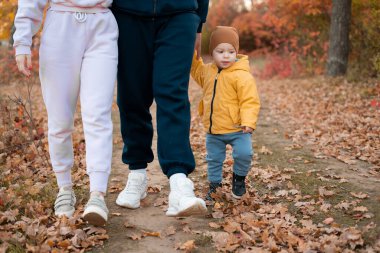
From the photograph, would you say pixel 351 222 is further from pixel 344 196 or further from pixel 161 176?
→ pixel 161 176

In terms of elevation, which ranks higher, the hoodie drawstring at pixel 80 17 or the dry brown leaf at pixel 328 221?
the hoodie drawstring at pixel 80 17

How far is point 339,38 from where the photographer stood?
1250 cm

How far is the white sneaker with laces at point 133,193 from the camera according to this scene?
3.75 m

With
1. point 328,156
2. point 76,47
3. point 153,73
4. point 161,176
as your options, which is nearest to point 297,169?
point 328,156

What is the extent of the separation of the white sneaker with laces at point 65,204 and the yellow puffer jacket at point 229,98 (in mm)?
1262

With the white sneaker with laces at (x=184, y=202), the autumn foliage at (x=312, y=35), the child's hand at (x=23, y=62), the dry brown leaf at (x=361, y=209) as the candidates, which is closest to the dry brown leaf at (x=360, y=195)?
the dry brown leaf at (x=361, y=209)

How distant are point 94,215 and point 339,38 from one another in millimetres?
10931

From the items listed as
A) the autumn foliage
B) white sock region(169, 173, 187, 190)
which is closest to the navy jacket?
white sock region(169, 173, 187, 190)

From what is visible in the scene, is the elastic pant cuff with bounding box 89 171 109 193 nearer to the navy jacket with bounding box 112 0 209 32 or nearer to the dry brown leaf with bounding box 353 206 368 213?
the navy jacket with bounding box 112 0 209 32

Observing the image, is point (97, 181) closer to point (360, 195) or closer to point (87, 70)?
point (87, 70)

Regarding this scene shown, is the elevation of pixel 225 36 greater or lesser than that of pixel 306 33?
greater

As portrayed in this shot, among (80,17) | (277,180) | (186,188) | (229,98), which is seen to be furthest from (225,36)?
(277,180)

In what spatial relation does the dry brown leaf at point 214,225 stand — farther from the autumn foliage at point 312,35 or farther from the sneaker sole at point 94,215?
the autumn foliage at point 312,35

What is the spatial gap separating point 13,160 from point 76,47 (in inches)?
106
